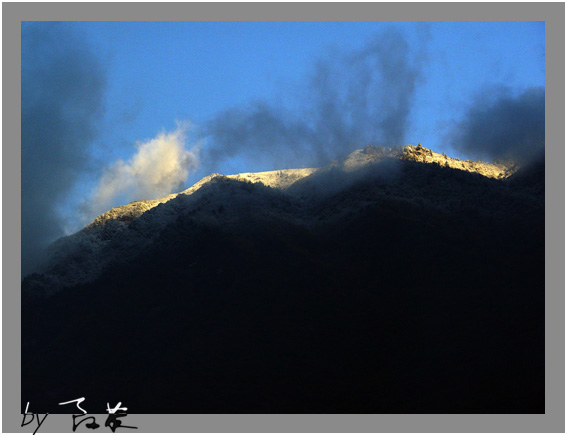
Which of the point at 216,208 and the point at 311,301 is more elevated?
the point at 216,208

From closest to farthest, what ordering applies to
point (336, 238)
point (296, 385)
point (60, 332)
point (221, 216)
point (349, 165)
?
point (296, 385) → point (60, 332) → point (336, 238) → point (221, 216) → point (349, 165)

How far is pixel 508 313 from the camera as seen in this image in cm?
2750

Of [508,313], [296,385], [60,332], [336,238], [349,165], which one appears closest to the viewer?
[296,385]

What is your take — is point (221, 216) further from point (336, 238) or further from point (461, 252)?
point (461, 252)

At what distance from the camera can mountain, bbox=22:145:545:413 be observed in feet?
83.5

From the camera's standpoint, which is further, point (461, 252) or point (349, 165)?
point (349, 165)

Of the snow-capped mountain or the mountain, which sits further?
the snow-capped mountain

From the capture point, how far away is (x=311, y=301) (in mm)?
28734

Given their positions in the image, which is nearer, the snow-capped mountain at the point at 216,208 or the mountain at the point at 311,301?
the mountain at the point at 311,301

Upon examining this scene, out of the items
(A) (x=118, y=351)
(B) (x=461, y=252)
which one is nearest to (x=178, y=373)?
(A) (x=118, y=351)

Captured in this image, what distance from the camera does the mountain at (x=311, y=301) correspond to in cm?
2544

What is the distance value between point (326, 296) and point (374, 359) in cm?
371

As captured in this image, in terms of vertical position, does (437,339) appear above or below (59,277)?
below

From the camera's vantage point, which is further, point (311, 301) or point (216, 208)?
point (216, 208)
